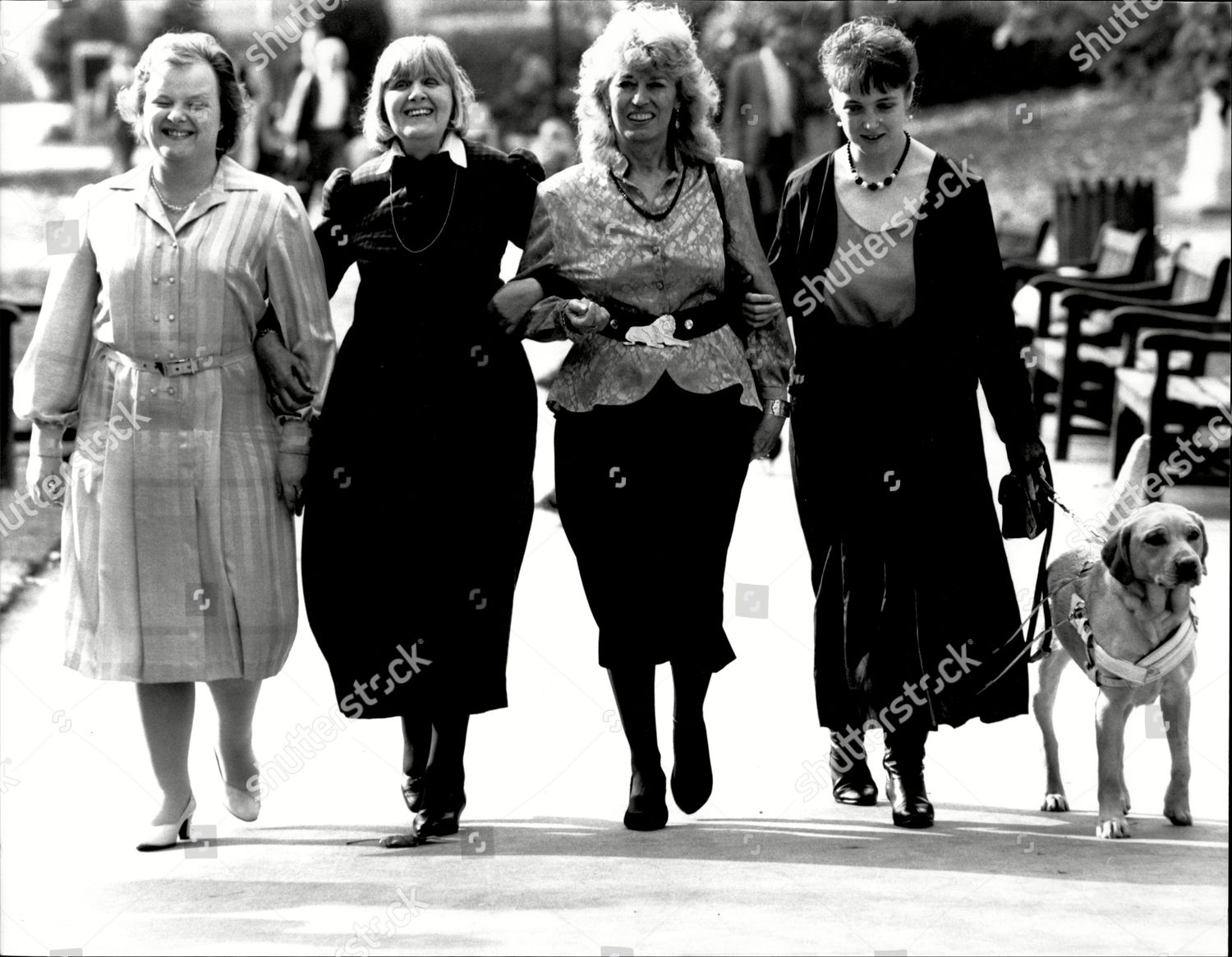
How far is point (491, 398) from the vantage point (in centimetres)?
426

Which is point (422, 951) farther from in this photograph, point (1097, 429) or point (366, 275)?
point (1097, 429)

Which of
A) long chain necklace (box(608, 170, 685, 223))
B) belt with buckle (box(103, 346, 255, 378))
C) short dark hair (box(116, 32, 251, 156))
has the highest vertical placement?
short dark hair (box(116, 32, 251, 156))

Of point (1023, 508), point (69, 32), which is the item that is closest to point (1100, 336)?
point (1023, 508)

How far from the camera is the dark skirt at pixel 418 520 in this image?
423cm

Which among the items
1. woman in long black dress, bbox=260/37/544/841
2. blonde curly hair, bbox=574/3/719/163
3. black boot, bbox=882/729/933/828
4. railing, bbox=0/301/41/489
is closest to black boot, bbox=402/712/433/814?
woman in long black dress, bbox=260/37/544/841

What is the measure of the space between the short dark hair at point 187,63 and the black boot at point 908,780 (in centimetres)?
206

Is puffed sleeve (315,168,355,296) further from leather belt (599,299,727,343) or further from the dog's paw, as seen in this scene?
the dog's paw

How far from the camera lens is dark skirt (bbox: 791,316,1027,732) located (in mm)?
4406

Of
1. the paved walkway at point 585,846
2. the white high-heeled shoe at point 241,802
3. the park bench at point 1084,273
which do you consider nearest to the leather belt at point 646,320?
the paved walkway at point 585,846

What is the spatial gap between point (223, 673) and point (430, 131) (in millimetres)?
1274

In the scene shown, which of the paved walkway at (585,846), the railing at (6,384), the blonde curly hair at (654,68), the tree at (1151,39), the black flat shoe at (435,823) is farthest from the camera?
the tree at (1151,39)

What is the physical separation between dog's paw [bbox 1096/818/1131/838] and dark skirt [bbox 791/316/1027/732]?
0.35 meters

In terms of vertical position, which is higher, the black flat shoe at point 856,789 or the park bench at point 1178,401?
the park bench at point 1178,401

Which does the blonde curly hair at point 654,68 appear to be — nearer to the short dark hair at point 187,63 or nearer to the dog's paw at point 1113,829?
the short dark hair at point 187,63
